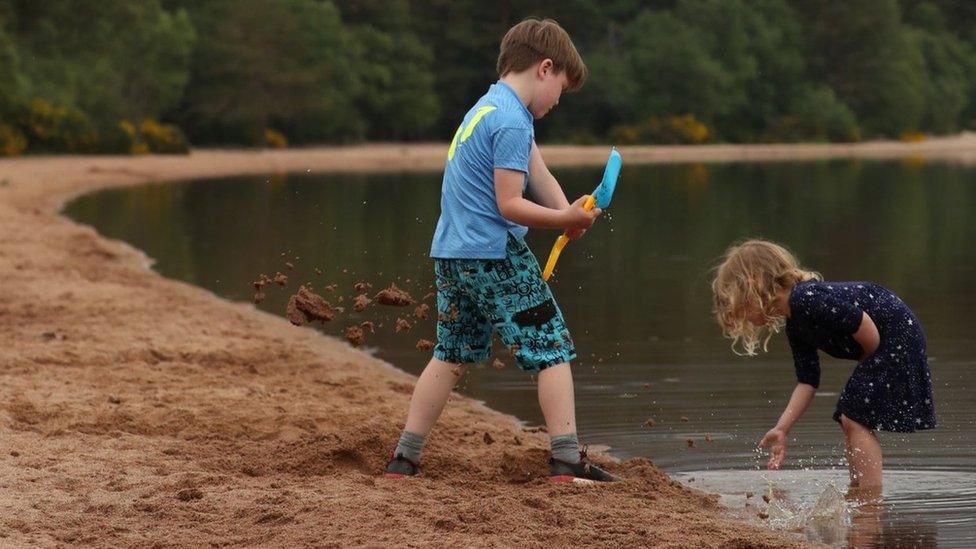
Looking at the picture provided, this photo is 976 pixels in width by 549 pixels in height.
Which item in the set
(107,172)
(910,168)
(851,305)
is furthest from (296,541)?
(910,168)

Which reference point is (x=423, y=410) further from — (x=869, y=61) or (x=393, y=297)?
(x=869, y=61)

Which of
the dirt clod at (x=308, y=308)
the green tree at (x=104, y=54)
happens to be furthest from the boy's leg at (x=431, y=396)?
the green tree at (x=104, y=54)

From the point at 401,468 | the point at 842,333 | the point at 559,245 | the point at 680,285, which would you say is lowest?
the point at 401,468

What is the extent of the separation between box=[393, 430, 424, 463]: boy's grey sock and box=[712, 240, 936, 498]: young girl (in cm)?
118

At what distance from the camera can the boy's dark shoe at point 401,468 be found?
18.3 feet

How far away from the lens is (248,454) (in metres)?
5.98

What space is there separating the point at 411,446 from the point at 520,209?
40.0 inches

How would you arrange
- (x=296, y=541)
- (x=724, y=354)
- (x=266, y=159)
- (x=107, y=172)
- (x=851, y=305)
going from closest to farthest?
(x=296, y=541) → (x=851, y=305) → (x=724, y=354) → (x=107, y=172) → (x=266, y=159)

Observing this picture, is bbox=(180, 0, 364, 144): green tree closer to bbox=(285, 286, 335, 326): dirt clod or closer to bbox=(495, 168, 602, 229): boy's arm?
bbox=(285, 286, 335, 326): dirt clod

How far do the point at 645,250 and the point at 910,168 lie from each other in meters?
32.4

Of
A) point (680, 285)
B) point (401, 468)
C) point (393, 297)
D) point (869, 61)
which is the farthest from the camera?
point (869, 61)

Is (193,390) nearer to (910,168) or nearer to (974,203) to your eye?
(974,203)

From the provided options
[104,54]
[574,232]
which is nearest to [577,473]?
[574,232]

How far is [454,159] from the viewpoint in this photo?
5480mm
